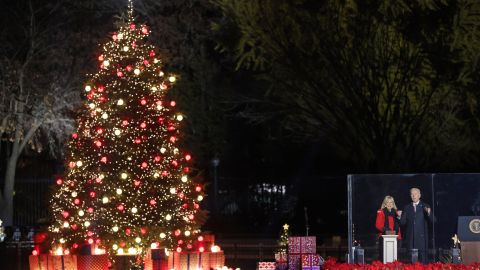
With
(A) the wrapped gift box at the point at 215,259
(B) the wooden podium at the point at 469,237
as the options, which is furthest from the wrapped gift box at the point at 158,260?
(B) the wooden podium at the point at 469,237

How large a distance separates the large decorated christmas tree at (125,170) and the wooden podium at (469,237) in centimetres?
551

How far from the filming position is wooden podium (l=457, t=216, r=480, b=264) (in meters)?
16.0

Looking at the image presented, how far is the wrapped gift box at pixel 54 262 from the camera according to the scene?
58.7 ft

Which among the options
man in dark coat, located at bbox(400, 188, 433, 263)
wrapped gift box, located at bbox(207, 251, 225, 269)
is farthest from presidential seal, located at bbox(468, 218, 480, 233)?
wrapped gift box, located at bbox(207, 251, 225, 269)

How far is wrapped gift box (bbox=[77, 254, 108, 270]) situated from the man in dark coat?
5.06 meters

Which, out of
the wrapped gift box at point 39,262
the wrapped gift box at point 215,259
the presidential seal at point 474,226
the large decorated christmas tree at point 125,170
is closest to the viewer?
the presidential seal at point 474,226

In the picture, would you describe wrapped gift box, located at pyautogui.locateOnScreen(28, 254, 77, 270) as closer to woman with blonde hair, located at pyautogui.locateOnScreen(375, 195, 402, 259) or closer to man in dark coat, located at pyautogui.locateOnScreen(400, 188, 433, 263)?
woman with blonde hair, located at pyautogui.locateOnScreen(375, 195, 402, 259)

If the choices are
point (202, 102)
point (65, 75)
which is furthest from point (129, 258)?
point (202, 102)

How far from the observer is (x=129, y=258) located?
18.0 meters

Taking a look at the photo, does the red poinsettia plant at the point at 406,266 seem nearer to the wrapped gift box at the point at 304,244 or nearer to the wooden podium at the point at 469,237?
the wooden podium at the point at 469,237

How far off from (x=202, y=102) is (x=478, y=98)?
56.3 feet

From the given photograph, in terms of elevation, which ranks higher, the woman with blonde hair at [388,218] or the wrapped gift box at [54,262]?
the woman with blonde hair at [388,218]

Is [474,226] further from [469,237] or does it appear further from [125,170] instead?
[125,170]

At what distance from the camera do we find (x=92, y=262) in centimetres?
1772
